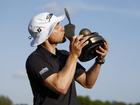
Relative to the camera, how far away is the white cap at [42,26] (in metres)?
6.62

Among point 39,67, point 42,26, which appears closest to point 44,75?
point 39,67

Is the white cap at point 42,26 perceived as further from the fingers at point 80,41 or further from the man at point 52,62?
the fingers at point 80,41

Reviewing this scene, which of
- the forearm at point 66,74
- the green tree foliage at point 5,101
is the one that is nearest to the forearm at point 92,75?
the forearm at point 66,74

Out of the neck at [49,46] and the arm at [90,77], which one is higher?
the neck at [49,46]

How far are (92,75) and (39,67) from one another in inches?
36.2

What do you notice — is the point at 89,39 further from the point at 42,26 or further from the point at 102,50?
the point at 42,26

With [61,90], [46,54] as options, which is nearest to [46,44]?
[46,54]

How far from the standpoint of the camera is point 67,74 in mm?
6168

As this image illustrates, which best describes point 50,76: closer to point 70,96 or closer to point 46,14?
point 70,96

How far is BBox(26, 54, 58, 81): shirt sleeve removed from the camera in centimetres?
635

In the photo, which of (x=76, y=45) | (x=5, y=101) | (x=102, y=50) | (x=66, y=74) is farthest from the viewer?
(x=5, y=101)

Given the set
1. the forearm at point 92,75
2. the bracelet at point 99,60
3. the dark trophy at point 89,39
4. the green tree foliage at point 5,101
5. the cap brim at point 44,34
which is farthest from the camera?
the green tree foliage at point 5,101

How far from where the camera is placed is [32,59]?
6500 millimetres

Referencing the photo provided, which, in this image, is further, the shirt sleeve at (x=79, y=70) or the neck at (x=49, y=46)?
the shirt sleeve at (x=79, y=70)
